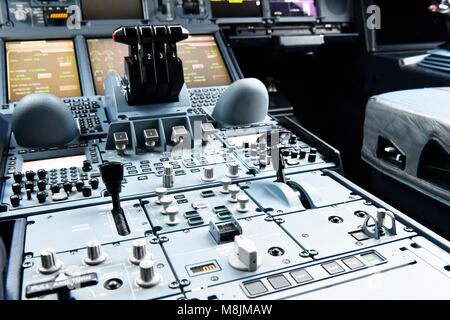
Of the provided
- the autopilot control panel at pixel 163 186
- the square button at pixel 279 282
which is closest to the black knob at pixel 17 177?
the autopilot control panel at pixel 163 186

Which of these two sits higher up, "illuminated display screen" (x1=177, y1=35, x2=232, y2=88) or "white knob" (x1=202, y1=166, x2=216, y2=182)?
"illuminated display screen" (x1=177, y1=35, x2=232, y2=88)

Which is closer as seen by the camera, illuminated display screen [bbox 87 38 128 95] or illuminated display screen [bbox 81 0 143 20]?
illuminated display screen [bbox 87 38 128 95]

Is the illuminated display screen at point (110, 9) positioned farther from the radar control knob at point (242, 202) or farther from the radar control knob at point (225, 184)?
the radar control knob at point (242, 202)

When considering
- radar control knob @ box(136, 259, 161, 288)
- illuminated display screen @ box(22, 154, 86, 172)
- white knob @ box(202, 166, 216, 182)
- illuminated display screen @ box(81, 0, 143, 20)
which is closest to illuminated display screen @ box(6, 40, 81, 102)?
illuminated display screen @ box(81, 0, 143, 20)

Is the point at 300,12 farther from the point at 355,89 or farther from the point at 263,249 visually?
the point at 263,249

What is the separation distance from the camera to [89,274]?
4.31ft

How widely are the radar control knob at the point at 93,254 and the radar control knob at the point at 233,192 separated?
25.2 inches

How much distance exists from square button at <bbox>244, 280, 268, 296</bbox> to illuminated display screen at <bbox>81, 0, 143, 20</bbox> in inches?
105

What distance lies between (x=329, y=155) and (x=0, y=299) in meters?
1.72

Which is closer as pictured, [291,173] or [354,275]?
[354,275]

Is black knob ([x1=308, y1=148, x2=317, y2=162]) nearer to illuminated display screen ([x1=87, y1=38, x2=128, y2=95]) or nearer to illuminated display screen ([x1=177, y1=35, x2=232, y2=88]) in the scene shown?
illuminated display screen ([x1=177, y1=35, x2=232, y2=88])

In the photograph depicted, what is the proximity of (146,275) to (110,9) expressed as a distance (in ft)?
8.58

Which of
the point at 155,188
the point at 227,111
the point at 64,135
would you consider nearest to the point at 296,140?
the point at 227,111

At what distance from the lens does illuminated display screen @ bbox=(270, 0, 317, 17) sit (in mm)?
3797
